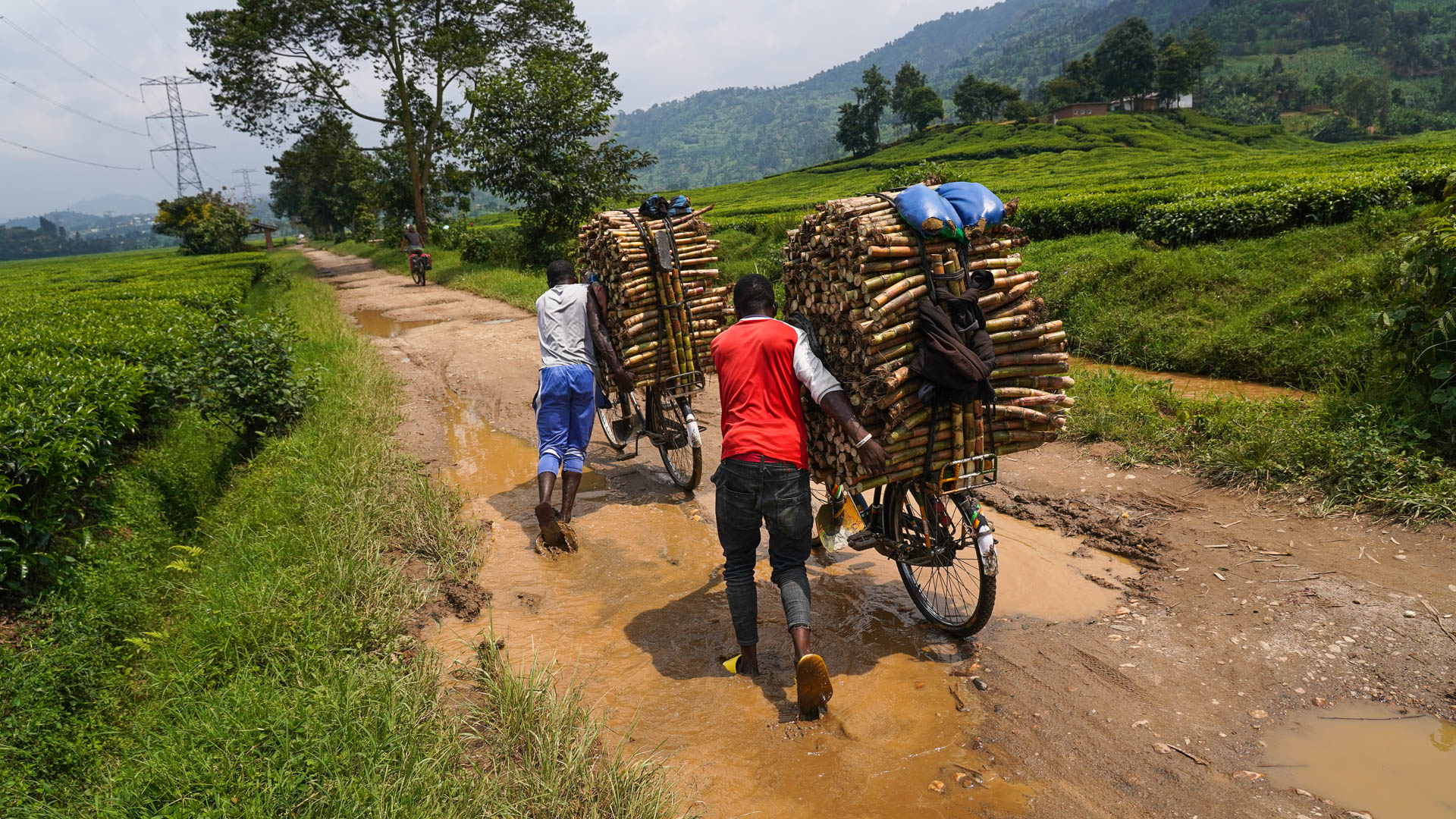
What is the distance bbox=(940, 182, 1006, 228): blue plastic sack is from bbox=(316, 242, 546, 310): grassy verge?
32.0 feet

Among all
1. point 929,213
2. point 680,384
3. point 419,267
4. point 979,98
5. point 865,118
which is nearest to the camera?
point 929,213

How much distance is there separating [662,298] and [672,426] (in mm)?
1165

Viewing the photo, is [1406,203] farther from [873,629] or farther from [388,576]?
[388,576]

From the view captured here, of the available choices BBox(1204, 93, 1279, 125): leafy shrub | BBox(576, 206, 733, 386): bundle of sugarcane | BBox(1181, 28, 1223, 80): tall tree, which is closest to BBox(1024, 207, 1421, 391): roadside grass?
BBox(576, 206, 733, 386): bundle of sugarcane

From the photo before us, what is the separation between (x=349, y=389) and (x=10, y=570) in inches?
202

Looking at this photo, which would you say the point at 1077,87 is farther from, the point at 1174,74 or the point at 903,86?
the point at 903,86

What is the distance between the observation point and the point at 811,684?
3.64 metres

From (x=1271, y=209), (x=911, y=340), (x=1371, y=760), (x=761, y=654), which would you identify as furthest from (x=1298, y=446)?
(x=1271, y=209)

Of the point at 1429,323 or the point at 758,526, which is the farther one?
the point at 1429,323

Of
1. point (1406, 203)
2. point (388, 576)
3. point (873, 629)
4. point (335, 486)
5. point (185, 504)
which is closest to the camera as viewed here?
point (873, 629)

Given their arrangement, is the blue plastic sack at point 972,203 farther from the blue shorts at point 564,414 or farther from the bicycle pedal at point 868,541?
the blue shorts at point 564,414

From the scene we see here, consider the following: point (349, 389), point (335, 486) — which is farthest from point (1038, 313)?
point (349, 389)

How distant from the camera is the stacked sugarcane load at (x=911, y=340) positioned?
381cm

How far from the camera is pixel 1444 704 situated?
3512mm
